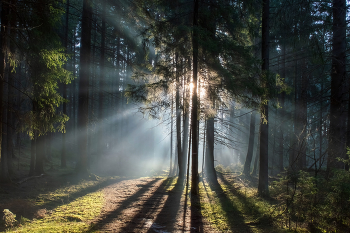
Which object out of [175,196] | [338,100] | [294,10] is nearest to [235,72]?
[294,10]

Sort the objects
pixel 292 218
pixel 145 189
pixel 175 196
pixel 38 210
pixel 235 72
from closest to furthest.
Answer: pixel 292 218
pixel 38 210
pixel 235 72
pixel 175 196
pixel 145 189

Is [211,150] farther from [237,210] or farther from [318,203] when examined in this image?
[318,203]

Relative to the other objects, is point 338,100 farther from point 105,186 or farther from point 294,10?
point 105,186

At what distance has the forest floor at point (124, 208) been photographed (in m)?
5.90

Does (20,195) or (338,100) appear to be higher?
(338,100)

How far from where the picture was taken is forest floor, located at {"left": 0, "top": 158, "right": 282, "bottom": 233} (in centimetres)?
590

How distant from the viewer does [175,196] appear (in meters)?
9.98

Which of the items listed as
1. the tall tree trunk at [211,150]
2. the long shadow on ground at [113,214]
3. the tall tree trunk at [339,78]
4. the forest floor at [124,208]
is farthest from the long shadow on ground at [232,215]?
the tall tree trunk at [339,78]

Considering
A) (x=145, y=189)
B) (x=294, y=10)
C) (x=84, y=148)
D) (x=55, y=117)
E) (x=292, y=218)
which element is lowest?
(x=145, y=189)

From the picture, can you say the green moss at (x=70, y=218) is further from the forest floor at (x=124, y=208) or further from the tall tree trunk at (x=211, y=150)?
the tall tree trunk at (x=211, y=150)

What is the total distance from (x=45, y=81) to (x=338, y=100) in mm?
11455

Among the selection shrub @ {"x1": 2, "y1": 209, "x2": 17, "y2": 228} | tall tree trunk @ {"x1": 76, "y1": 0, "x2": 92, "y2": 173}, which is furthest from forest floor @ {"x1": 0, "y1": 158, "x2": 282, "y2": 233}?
tall tree trunk @ {"x1": 76, "y1": 0, "x2": 92, "y2": 173}

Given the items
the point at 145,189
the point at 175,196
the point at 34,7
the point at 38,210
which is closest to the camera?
the point at 38,210

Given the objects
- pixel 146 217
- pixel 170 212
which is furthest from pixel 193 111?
pixel 146 217
